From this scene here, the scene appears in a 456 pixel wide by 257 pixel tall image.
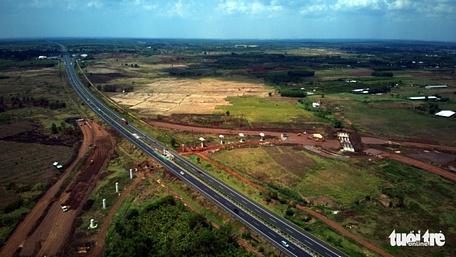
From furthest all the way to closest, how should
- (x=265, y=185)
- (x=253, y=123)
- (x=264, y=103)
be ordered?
(x=264, y=103) < (x=253, y=123) < (x=265, y=185)

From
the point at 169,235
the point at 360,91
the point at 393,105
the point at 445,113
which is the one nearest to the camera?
the point at 169,235

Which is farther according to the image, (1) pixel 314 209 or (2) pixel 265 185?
(2) pixel 265 185

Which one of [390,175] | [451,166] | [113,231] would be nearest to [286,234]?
[113,231]

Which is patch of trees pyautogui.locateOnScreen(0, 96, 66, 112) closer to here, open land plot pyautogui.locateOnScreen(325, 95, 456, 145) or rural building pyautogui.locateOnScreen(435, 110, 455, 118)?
open land plot pyautogui.locateOnScreen(325, 95, 456, 145)

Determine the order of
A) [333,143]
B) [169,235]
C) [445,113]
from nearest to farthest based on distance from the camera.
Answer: [169,235] < [333,143] < [445,113]

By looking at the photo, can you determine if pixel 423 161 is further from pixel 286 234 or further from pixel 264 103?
pixel 264 103

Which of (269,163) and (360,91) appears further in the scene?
(360,91)

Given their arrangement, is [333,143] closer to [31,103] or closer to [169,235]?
[169,235]

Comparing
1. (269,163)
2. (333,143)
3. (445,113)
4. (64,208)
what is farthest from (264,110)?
(64,208)
